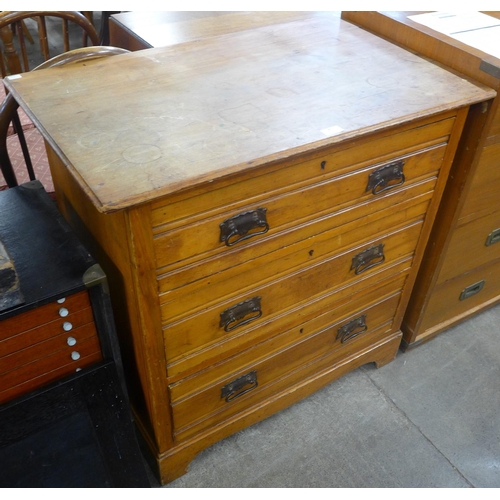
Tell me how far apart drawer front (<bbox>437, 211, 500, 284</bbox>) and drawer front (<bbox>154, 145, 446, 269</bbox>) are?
383 mm

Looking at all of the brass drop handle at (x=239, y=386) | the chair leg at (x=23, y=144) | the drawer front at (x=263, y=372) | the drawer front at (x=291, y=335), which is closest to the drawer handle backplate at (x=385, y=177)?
the drawer front at (x=291, y=335)

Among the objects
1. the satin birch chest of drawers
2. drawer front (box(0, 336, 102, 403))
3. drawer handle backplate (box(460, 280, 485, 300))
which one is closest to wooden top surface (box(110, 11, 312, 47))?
the satin birch chest of drawers

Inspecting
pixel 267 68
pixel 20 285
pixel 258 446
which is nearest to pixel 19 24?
pixel 267 68

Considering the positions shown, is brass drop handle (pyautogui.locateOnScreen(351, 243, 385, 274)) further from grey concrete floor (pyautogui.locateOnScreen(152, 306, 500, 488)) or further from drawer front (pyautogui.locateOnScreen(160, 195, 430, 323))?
grey concrete floor (pyautogui.locateOnScreen(152, 306, 500, 488))

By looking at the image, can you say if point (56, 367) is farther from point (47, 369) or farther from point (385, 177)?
point (385, 177)

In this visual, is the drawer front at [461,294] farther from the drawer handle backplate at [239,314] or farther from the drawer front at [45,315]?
the drawer front at [45,315]

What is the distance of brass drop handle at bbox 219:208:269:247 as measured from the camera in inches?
43.2

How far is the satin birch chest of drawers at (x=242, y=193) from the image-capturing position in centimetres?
102

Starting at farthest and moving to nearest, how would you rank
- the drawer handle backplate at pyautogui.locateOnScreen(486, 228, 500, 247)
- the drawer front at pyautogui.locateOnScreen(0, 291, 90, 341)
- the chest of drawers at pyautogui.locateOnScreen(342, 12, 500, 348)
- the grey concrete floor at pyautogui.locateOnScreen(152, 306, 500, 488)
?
the drawer handle backplate at pyautogui.locateOnScreen(486, 228, 500, 247) < the grey concrete floor at pyautogui.locateOnScreen(152, 306, 500, 488) < the chest of drawers at pyautogui.locateOnScreen(342, 12, 500, 348) < the drawer front at pyautogui.locateOnScreen(0, 291, 90, 341)

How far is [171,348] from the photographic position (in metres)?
1.24

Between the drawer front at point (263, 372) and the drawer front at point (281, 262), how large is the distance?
0.27 meters

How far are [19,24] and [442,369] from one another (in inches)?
78.5

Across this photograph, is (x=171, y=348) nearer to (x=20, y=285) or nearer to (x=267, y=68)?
(x=20, y=285)

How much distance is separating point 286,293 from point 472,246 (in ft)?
2.51
